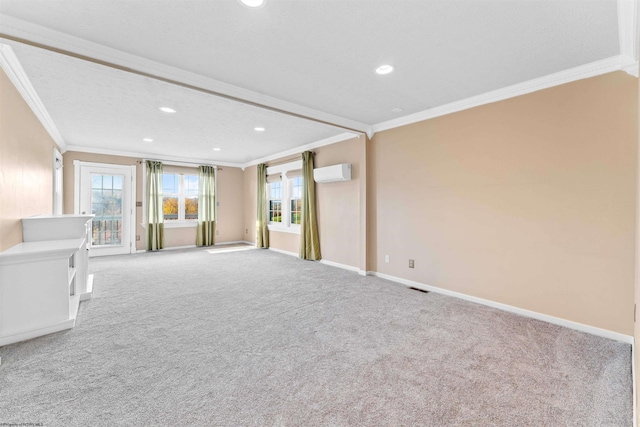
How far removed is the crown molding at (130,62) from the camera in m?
1.95

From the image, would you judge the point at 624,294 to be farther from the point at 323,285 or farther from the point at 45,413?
the point at 45,413

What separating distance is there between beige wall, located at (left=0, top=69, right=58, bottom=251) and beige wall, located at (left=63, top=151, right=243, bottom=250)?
7.89 feet

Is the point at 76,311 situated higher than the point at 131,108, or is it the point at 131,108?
the point at 131,108

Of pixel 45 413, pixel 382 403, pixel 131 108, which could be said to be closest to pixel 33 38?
pixel 131 108

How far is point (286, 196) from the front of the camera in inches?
259

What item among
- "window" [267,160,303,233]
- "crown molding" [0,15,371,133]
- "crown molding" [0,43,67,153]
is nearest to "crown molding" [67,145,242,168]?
"window" [267,160,303,233]

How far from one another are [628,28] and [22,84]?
5170 mm

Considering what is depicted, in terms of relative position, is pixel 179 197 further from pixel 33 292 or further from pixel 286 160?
pixel 33 292

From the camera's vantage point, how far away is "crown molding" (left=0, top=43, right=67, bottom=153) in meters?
2.31

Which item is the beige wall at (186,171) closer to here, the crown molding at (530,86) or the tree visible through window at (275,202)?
the tree visible through window at (275,202)

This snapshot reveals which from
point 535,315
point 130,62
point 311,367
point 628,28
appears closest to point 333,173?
point 130,62

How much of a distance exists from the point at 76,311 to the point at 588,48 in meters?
5.32

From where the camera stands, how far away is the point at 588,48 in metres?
2.23

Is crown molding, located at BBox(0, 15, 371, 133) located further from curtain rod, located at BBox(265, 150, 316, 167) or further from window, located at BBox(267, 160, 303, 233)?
window, located at BBox(267, 160, 303, 233)
